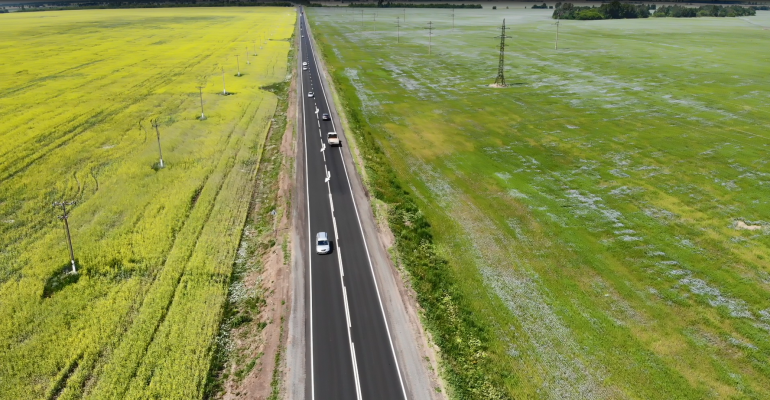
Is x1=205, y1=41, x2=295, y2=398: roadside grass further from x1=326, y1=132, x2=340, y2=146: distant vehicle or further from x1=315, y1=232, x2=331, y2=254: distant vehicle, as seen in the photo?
x1=326, y1=132, x2=340, y2=146: distant vehicle

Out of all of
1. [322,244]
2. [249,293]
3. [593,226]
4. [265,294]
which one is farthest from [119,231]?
[593,226]

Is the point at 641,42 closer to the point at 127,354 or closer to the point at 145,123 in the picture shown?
the point at 145,123

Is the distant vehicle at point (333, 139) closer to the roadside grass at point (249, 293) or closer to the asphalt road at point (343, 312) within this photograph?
the roadside grass at point (249, 293)

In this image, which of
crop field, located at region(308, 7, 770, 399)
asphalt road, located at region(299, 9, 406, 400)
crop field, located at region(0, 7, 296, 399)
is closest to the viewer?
asphalt road, located at region(299, 9, 406, 400)

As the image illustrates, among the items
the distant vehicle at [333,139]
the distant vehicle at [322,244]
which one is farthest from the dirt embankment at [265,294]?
the distant vehicle at [333,139]

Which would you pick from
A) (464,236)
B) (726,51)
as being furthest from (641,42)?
(464,236)

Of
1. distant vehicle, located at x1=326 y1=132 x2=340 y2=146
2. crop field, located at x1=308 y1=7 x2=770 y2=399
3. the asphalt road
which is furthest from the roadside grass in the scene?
crop field, located at x1=308 y1=7 x2=770 y2=399
